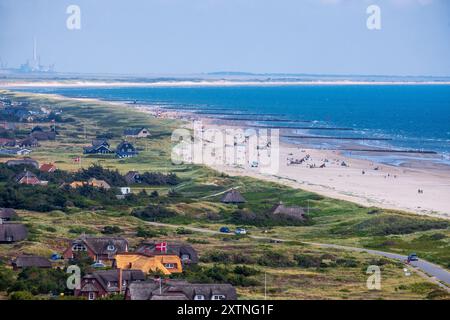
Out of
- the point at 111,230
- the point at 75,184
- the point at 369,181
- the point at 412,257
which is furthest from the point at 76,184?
the point at 412,257

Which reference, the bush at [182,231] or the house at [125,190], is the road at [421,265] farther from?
the house at [125,190]

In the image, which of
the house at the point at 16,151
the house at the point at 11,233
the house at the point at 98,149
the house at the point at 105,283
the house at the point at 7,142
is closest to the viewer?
the house at the point at 105,283

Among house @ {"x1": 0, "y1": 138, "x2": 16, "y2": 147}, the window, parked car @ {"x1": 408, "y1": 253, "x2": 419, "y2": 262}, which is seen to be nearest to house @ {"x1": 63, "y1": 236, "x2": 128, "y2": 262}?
the window

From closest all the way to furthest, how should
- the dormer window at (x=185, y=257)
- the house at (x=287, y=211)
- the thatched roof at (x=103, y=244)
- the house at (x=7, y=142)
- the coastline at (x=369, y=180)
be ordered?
the dormer window at (x=185, y=257) → the thatched roof at (x=103, y=244) → the house at (x=287, y=211) → the coastline at (x=369, y=180) → the house at (x=7, y=142)

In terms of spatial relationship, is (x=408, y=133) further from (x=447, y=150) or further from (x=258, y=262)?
(x=258, y=262)

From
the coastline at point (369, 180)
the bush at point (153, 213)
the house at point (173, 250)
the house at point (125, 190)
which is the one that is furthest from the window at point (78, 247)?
the coastline at point (369, 180)

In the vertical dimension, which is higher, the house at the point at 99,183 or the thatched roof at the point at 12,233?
the thatched roof at the point at 12,233

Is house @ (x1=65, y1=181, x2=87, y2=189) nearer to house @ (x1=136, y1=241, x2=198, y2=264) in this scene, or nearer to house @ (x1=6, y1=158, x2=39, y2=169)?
house @ (x1=6, y1=158, x2=39, y2=169)
